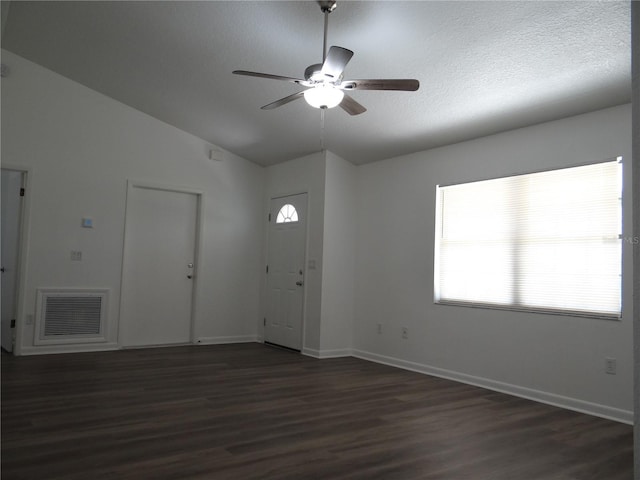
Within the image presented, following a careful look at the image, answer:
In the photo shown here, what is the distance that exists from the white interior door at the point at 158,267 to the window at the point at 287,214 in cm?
116

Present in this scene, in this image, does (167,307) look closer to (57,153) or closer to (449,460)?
(57,153)

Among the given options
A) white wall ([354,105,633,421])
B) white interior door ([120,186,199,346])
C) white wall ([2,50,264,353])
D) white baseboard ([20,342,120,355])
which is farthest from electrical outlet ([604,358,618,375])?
white baseboard ([20,342,120,355])

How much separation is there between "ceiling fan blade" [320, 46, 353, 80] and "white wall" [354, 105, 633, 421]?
237 cm

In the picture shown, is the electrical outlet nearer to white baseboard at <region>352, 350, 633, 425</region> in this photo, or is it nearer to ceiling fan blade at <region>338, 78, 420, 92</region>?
white baseboard at <region>352, 350, 633, 425</region>

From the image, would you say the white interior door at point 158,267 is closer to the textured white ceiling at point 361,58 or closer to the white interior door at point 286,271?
the white interior door at point 286,271

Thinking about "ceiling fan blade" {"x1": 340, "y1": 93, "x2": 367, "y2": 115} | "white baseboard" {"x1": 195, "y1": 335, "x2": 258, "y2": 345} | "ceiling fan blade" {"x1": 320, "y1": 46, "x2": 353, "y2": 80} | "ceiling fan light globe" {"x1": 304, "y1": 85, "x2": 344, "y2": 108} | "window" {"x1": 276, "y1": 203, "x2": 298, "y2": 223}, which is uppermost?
"ceiling fan blade" {"x1": 320, "y1": 46, "x2": 353, "y2": 80}

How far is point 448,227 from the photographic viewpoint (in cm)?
521

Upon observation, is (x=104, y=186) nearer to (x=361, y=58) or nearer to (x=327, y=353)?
(x=327, y=353)

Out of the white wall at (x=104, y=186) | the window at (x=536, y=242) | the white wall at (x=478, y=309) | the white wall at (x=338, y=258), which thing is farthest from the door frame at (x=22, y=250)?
the window at (x=536, y=242)

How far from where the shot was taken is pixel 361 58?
3934mm

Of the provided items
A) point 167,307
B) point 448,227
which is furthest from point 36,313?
point 448,227

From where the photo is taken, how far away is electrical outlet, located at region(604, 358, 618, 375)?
3727mm

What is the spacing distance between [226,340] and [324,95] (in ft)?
15.1

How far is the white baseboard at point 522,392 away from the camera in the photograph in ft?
12.2
